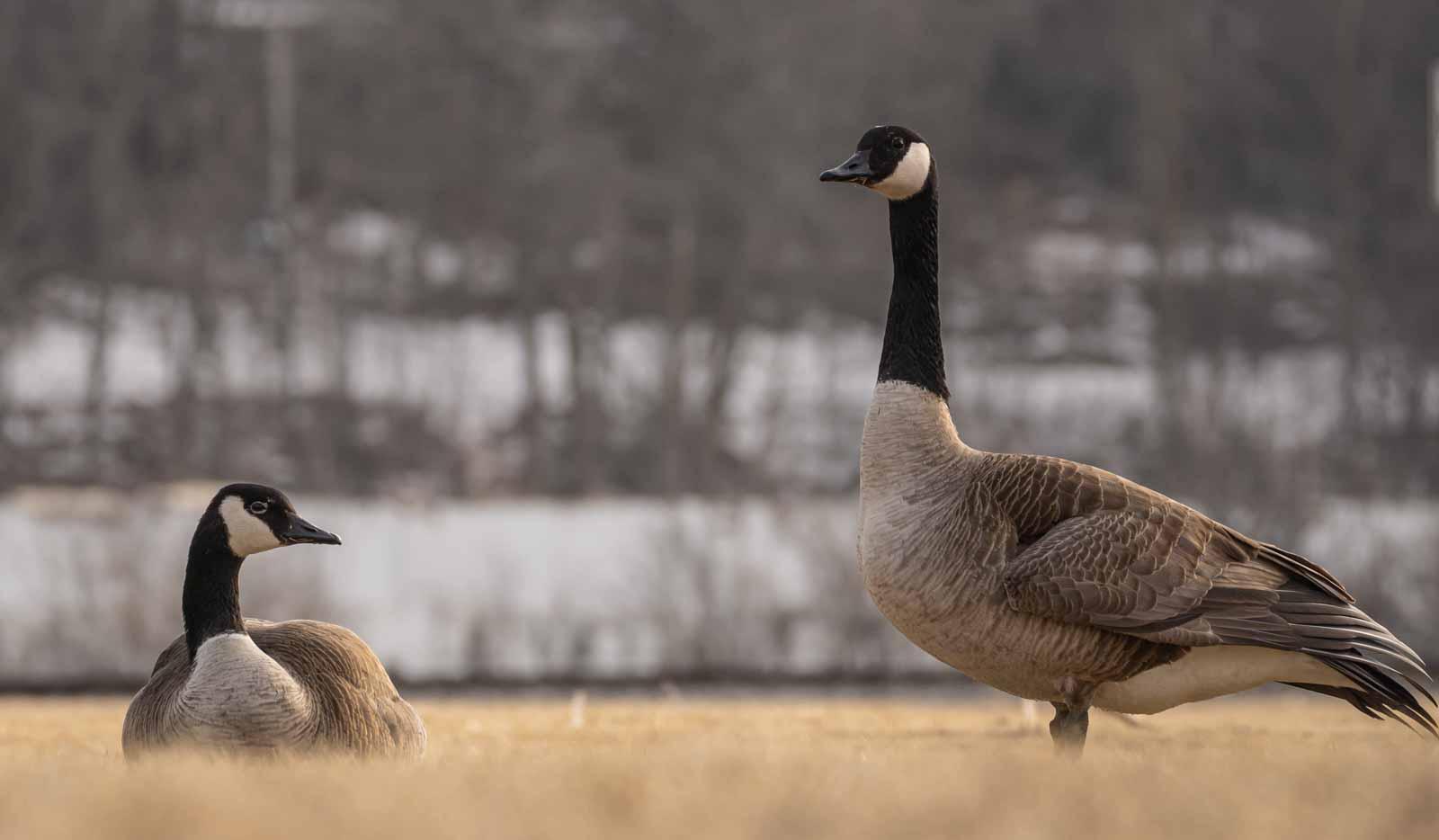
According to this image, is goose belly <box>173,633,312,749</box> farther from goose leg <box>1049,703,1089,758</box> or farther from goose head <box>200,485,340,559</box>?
goose leg <box>1049,703,1089,758</box>

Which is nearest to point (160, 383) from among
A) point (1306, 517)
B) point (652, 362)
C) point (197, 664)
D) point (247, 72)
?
point (247, 72)

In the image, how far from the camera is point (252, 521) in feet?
17.4

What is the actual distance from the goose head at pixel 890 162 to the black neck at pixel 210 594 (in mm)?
2212

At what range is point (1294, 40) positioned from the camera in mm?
23047

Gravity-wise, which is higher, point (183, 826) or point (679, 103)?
point (679, 103)

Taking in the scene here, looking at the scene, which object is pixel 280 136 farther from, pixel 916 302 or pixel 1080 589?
pixel 1080 589

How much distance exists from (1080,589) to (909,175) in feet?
5.01

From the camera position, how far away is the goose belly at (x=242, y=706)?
4.61 metres

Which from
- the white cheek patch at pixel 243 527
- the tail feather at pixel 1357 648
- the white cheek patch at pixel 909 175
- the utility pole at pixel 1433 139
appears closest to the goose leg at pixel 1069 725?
the tail feather at pixel 1357 648

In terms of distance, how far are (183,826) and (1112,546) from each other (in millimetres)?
3051

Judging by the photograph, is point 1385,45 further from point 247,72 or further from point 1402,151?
point 247,72

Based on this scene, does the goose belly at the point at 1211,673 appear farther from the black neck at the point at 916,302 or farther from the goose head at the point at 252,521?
the goose head at the point at 252,521

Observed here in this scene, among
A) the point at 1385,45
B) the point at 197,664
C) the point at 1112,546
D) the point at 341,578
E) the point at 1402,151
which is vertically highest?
the point at 1385,45

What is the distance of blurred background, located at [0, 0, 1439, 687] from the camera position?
21.8 metres
